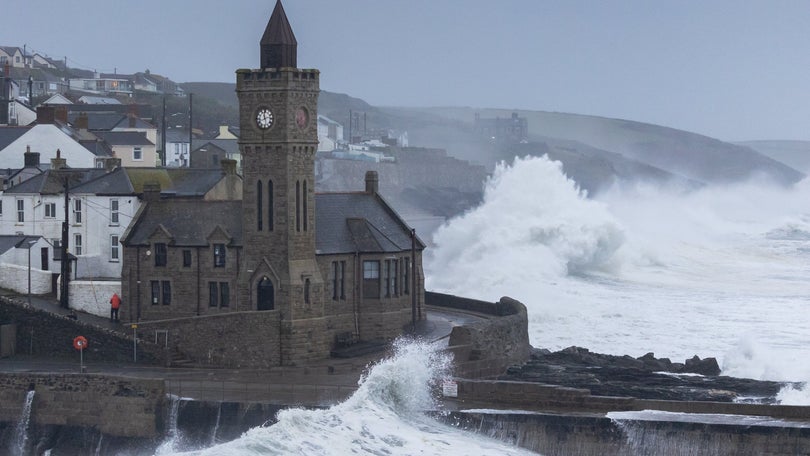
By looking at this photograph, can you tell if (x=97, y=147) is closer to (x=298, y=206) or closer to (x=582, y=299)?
(x=582, y=299)

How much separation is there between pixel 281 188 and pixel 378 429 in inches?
309

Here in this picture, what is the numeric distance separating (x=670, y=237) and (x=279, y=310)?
203 feet

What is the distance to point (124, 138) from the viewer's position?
68.3 m

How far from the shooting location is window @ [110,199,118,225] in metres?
43.7

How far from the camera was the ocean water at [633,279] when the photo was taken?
161 ft

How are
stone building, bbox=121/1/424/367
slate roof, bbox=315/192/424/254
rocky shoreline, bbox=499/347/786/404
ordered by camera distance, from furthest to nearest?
slate roof, bbox=315/192/424/254
stone building, bbox=121/1/424/367
rocky shoreline, bbox=499/347/786/404

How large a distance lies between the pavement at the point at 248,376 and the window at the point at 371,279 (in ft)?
5.77

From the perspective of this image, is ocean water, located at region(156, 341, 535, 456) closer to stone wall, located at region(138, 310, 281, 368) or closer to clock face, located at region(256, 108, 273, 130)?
stone wall, located at region(138, 310, 281, 368)

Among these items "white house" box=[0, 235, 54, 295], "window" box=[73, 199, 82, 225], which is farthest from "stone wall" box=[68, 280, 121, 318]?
"window" box=[73, 199, 82, 225]

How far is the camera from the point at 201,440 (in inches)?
1294

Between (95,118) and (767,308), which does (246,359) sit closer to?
(767,308)

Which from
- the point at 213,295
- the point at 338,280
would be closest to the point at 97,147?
the point at 213,295

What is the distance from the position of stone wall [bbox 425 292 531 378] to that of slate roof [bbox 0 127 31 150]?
73.8 ft

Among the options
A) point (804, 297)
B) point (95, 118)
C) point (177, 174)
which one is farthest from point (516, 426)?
point (95, 118)
